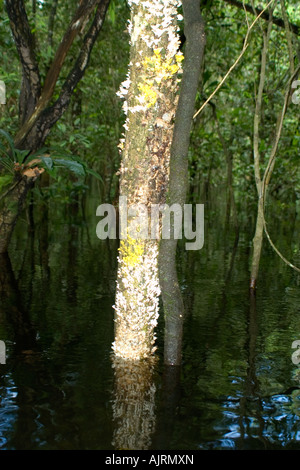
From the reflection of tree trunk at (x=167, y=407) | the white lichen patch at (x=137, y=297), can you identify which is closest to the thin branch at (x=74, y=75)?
the white lichen patch at (x=137, y=297)

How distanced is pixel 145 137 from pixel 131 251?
739 millimetres

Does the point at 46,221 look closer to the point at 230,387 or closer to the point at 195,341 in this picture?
the point at 195,341

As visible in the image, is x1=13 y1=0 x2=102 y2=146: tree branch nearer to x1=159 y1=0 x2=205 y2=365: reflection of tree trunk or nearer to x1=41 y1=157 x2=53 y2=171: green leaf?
x1=41 y1=157 x2=53 y2=171: green leaf

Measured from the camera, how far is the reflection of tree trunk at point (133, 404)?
2748 millimetres

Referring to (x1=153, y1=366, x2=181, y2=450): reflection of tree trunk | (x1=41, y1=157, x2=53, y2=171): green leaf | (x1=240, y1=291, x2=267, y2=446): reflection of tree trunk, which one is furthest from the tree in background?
(x1=153, y1=366, x2=181, y2=450): reflection of tree trunk

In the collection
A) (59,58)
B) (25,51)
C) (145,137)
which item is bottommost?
(145,137)

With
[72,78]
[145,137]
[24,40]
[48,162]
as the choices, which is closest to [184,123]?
[145,137]

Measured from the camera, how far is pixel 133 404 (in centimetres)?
317

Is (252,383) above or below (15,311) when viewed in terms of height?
below

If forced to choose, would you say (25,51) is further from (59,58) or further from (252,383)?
(252,383)

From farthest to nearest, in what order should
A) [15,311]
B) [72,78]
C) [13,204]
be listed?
[13,204] → [72,78] → [15,311]

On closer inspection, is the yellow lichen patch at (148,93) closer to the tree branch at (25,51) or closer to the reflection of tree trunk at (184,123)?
the reflection of tree trunk at (184,123)

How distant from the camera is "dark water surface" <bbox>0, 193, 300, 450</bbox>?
2.82 metres

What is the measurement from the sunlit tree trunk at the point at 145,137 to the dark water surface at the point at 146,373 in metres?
0.51
